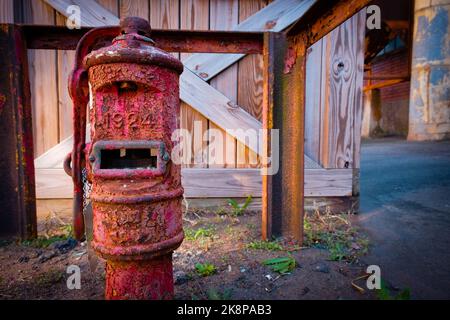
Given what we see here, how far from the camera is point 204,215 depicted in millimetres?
2744

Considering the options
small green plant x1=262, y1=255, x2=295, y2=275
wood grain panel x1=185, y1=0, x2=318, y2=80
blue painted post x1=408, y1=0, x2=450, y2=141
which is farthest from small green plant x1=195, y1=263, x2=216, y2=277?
Result: blue painted post x1=408, y1=0, x2=450, y2=141

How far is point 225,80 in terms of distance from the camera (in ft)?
9.28

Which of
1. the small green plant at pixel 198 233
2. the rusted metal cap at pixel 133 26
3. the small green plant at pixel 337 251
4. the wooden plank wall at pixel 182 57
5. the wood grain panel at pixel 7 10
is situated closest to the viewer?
the rusted metal cap at pixel 133 26

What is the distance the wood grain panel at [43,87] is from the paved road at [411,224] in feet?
9.58

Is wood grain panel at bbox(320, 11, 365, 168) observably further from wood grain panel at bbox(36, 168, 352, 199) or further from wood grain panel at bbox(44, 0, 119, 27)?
wood grain panel at bbox(44, 0, 119, 27)

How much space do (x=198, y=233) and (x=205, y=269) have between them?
57 cm

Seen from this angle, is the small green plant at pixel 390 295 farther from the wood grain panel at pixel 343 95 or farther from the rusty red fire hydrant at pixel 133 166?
the wood grain panel at pixel 343 95

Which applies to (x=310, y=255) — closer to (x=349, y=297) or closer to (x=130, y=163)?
(x=349, y=297)

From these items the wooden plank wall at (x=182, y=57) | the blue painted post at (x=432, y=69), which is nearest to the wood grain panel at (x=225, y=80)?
the wooden plank wall at (x=182, y=57)

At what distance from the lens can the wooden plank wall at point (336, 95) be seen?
2.69 meters

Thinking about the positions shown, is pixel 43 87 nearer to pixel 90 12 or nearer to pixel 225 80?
pixel 90 12

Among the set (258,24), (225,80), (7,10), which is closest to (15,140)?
(7,10)

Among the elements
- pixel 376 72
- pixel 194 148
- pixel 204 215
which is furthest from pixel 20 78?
pixel 376 72

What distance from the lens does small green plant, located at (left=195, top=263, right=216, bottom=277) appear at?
65.0 inches
